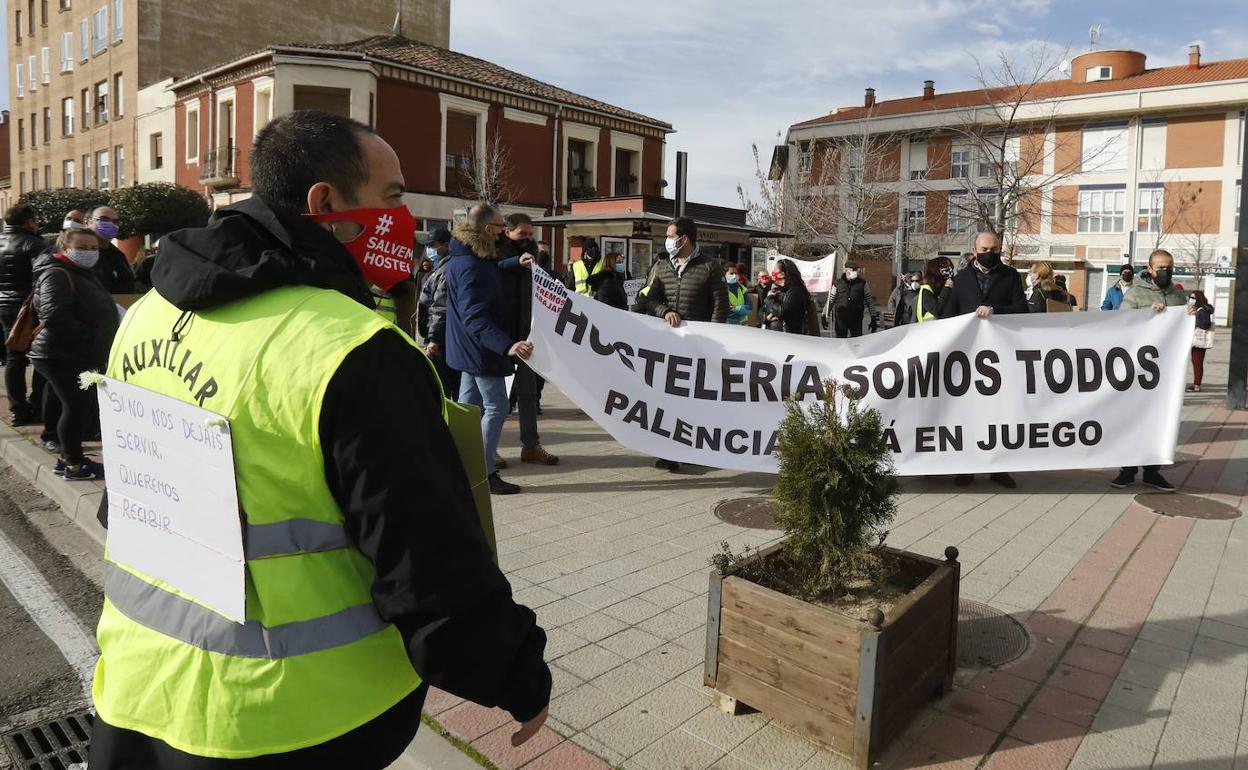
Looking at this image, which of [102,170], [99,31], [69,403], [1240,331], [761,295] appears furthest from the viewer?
[102,170]

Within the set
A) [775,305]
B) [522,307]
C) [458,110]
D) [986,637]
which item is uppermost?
[458,110]

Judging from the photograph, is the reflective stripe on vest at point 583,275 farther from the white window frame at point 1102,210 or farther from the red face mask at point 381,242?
the white window frame at point 1102,210

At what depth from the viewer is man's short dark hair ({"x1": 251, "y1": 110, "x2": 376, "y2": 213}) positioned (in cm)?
161

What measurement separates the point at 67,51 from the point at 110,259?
44685 mm

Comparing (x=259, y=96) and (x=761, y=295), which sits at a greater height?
(x=259, y=96)

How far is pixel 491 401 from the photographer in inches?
248

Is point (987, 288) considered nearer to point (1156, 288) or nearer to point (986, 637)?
point (986, 637)

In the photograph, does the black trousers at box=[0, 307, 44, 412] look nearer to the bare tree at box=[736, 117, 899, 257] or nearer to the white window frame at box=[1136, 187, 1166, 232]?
the bare tree at box=[736, 117, 899, 257]

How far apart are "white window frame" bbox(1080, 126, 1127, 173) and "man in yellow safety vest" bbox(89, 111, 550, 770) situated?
163 ft

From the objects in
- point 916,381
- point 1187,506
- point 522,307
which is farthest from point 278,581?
point 1187,506

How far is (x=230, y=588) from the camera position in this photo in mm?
1444

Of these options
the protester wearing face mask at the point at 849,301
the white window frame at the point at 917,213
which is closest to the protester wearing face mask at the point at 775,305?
the protester wearing face mask at the point at 849,301

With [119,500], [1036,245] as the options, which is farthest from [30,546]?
[1036,245]

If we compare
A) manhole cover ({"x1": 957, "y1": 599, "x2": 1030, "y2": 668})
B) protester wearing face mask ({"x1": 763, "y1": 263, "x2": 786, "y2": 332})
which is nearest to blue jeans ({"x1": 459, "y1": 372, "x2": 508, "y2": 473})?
manhole cover ({"x1": 957, "y1": 599, "x2": 1030, "y2": 668})
